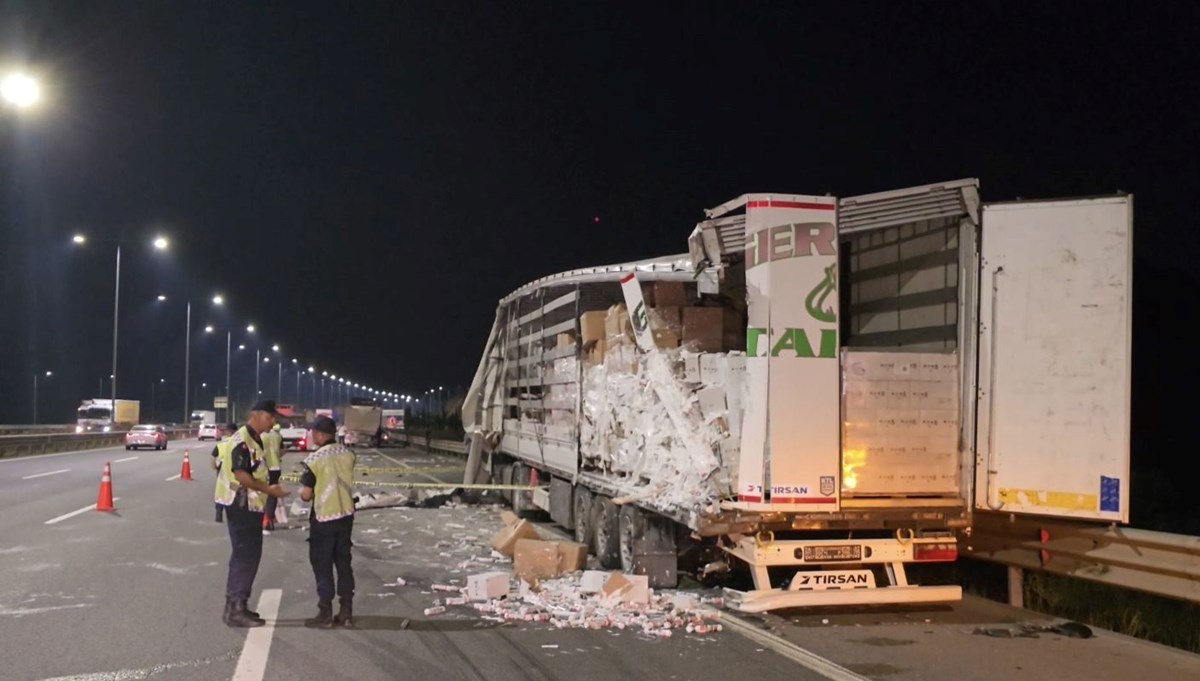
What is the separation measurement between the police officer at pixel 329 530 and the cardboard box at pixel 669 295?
387cm

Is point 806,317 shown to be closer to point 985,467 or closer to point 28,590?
point 985,467

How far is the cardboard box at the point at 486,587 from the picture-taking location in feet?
30.1

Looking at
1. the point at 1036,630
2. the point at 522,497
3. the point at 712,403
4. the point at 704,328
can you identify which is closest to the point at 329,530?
the point at 712,403

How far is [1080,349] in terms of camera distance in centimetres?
817

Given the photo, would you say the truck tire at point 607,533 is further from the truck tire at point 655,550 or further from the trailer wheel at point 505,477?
the trailer wheel at point 505,477

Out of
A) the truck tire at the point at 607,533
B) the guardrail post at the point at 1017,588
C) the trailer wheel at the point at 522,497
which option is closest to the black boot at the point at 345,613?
the truck tire at the point at 607,533

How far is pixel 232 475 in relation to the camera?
322 inches

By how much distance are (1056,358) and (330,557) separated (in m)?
6.08

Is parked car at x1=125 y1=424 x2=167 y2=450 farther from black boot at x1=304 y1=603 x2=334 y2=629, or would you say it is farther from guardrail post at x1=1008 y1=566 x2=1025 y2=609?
guardrail post at x1=1008 y1=566 x2=1025 y2=609

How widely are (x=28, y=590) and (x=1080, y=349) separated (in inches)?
372

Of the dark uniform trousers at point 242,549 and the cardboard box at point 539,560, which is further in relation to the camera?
the cardboard box at point 539,560

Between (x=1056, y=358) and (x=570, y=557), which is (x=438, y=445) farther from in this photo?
(x=1056, y=358)

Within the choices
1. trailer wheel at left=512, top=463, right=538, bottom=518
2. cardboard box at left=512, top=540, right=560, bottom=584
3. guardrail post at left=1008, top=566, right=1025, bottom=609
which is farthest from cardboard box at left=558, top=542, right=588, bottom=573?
trailer wheel at left=512, top=463, right=538, bottom=518

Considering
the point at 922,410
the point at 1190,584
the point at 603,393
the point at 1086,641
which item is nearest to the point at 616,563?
the point at 603,393
